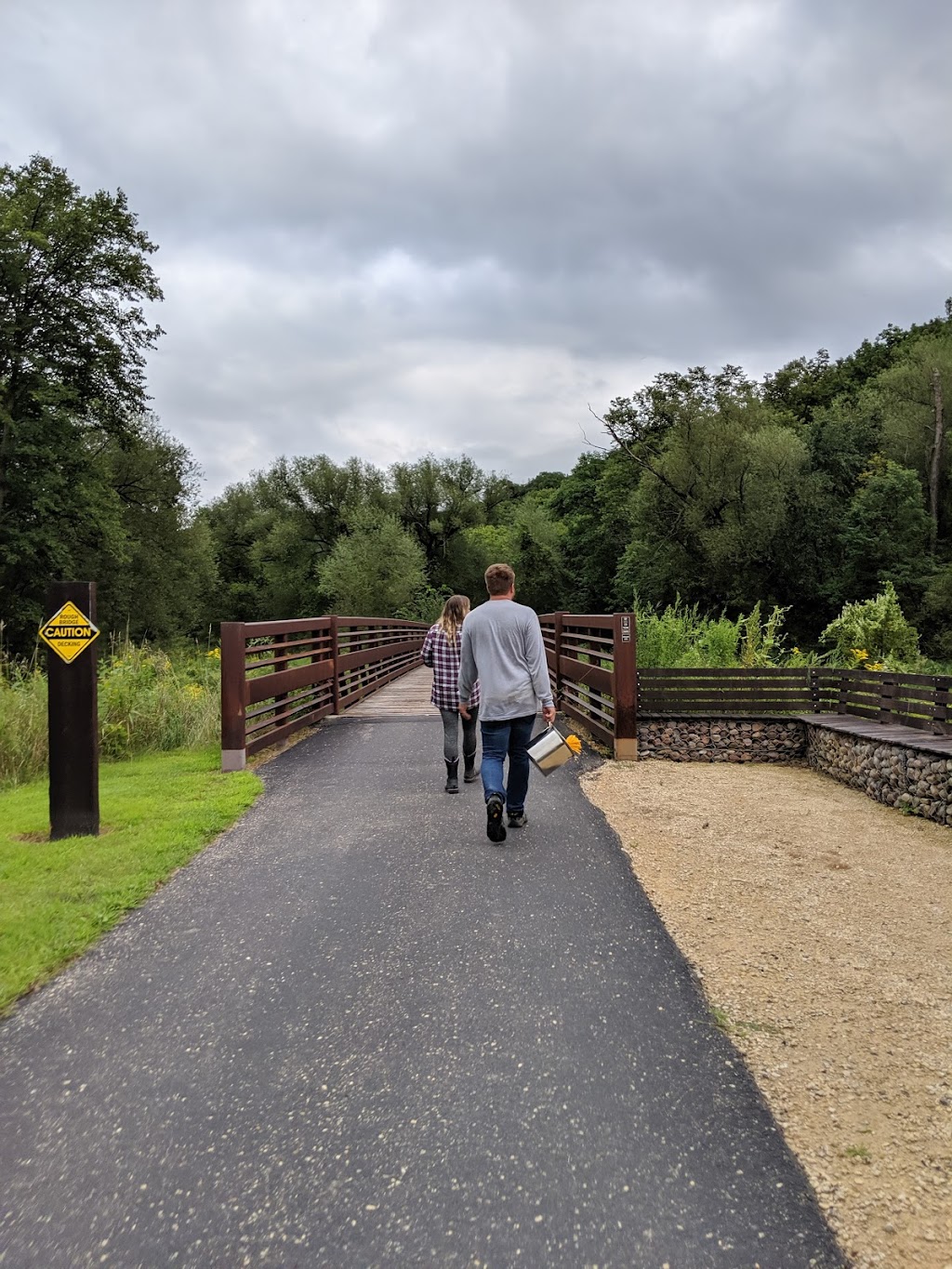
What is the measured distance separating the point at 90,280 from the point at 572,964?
25.8m

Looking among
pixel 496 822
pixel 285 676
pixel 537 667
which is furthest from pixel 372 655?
pixel 496 822

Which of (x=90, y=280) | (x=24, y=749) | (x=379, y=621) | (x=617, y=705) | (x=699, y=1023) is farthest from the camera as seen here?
(x=90, y=280)

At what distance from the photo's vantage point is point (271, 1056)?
2.48m

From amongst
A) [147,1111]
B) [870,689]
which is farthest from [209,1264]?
[870,689]

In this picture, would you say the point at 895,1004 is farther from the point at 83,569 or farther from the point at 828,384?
the point at 828,384

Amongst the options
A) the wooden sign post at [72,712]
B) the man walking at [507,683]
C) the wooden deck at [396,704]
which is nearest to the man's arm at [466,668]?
the man walking at [507,683]

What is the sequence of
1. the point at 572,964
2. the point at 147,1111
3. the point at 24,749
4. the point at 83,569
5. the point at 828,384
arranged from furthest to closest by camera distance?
the point at 828,384 → the point at 83,569 → the point at 24,749 → the point at 572,964 → the point at 147,1111

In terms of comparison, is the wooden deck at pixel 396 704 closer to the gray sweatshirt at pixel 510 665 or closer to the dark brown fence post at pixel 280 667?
the dark brown fence post at pixel 280 667

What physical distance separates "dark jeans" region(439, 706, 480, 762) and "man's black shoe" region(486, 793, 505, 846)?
52.7 inches

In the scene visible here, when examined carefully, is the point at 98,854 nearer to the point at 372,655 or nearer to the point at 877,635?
the point at 372,655

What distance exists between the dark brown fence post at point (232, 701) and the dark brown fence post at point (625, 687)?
357 cm

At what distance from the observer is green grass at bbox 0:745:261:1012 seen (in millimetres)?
3262

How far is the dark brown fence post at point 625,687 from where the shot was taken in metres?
7.84

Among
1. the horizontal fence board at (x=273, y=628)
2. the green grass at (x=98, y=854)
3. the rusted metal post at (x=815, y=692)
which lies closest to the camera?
the green grass at (x=98, y=854)
